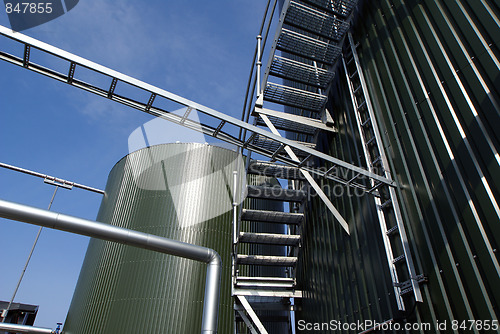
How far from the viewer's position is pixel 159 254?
2025 cm

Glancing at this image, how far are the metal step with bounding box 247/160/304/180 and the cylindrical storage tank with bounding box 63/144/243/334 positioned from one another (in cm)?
817

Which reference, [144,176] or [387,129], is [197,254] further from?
[144,176]

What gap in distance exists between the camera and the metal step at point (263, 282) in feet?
46.0

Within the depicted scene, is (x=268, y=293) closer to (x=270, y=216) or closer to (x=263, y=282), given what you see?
(x=263, y=282)

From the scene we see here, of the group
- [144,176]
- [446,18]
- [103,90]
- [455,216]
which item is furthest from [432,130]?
[144,176]

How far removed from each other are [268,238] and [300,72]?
711 centimetres

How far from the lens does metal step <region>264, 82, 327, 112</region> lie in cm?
1301

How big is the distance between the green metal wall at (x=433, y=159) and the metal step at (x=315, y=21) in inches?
37.9

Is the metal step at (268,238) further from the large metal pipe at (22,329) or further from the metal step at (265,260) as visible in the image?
→ the large metal pipe at (22,329)

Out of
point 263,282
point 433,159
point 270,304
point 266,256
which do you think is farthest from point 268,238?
point 433,159

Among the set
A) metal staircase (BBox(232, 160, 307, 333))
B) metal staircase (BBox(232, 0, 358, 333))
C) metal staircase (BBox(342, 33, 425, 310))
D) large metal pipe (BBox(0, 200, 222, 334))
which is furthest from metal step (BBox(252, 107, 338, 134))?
large metal pipe (BBox(0, 200, 222, 334))

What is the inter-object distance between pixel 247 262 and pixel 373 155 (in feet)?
23.7

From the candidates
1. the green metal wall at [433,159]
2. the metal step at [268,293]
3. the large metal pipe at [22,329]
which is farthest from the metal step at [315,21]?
the large metal pipe at [22,329]

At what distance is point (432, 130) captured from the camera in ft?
28.2
